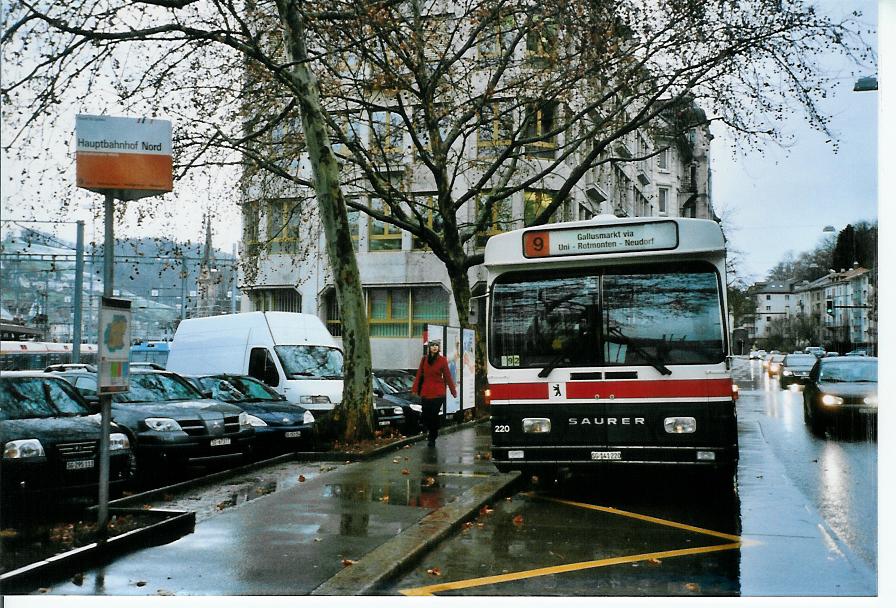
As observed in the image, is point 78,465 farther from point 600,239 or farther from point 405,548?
point 600,239

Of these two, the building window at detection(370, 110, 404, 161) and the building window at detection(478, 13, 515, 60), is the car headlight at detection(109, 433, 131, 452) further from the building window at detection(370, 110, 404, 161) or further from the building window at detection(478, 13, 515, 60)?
the building window at detection(370, 110, 404, 161)

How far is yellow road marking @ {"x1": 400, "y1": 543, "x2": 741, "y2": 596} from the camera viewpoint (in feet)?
22.4

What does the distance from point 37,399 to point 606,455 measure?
21.2 ft

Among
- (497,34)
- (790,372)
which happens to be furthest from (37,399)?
(790,372)

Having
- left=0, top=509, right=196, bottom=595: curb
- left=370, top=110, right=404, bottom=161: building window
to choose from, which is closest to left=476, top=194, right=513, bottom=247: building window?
left=370, top=110, right=404, bottom=161: building window

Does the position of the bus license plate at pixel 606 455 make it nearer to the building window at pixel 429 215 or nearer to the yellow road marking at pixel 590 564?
the yellow road marking at pixel 590 564

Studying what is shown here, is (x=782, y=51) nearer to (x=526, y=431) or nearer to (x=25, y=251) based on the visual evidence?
(x=526, y=431)

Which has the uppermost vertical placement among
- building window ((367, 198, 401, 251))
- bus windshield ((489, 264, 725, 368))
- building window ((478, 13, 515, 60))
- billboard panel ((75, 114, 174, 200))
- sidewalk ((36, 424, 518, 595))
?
building window ((478, 13, 515, 60))

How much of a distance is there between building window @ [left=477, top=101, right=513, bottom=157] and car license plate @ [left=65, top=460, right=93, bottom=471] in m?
12.8

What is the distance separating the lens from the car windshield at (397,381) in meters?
20.8

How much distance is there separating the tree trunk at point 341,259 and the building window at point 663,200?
3638cm

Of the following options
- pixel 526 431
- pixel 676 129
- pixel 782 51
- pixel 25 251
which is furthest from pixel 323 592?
pixel 676 129

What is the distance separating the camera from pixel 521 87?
20.0m

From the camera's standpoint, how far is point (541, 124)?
25000 millimetres
